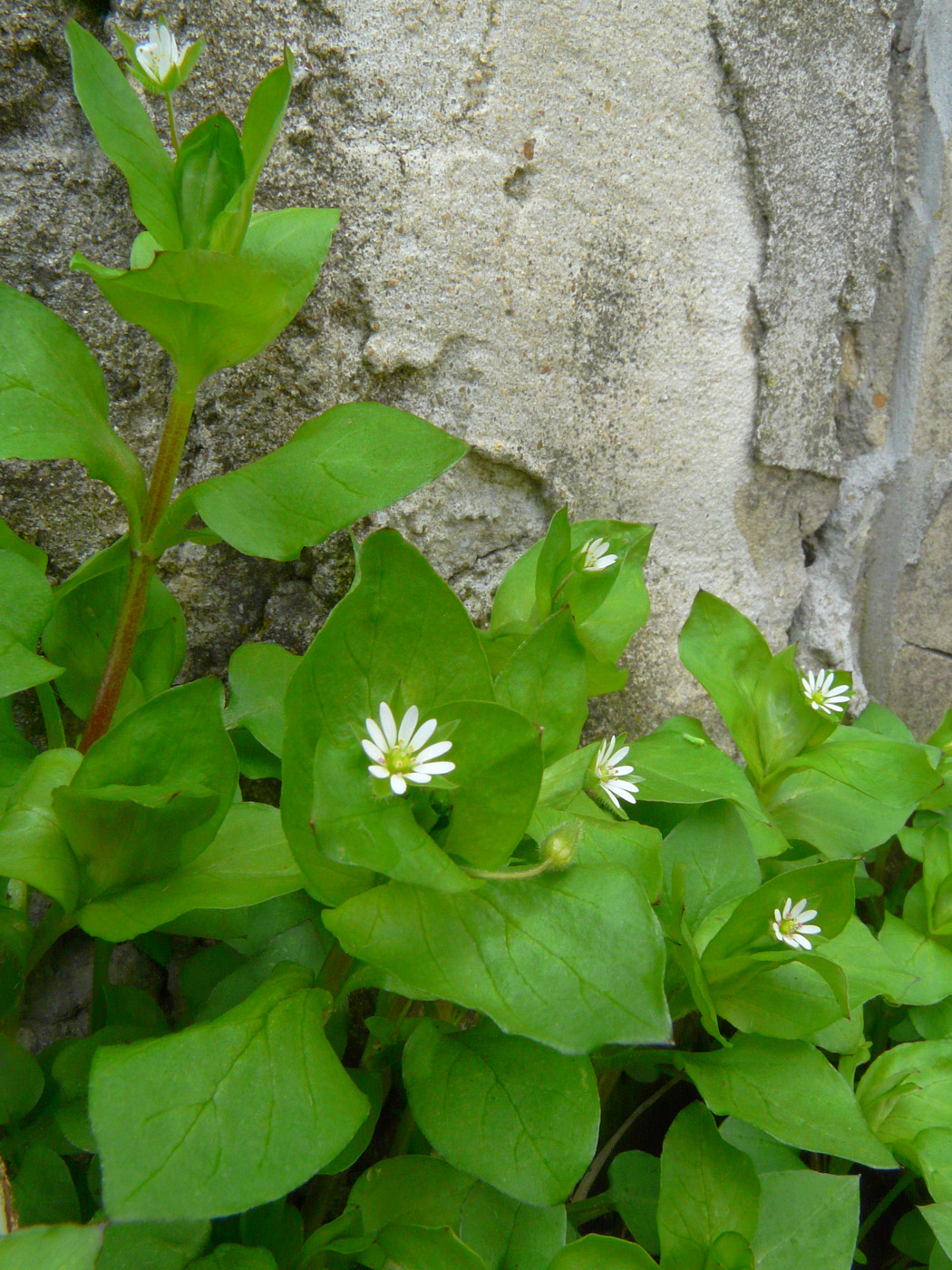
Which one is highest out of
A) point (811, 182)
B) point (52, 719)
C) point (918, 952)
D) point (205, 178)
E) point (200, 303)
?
point (811, 182)

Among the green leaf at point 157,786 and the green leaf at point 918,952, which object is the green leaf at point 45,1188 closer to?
the green leaf at point 157,786

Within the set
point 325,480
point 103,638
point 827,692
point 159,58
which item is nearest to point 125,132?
point 159,58

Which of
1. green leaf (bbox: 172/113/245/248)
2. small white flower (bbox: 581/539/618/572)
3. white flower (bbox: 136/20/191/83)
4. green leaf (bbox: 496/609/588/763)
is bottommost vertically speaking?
green leaf (bbox: 496/609/588/763)

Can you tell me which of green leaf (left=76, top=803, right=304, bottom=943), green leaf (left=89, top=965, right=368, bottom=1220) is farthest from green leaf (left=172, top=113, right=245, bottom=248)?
green leaf (left=89, top=965, right=368, bottom=1220)

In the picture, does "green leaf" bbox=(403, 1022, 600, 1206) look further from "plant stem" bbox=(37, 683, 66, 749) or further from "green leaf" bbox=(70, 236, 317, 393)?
"green leaf" bbox=(70, 236, 317, 393)

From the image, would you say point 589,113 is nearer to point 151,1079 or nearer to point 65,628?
point 65,628

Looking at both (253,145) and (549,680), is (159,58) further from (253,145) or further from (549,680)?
(549,680)

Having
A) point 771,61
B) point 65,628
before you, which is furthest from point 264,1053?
point 771,61
